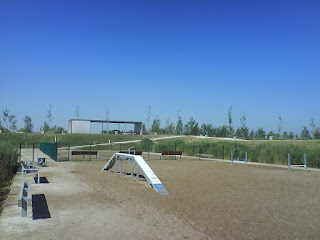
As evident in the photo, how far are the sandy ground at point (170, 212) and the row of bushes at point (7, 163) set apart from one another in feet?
3.65

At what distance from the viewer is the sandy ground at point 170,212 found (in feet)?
19.7

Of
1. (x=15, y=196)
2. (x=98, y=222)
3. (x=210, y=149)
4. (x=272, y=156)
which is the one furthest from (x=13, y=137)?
(x=98, y=222)

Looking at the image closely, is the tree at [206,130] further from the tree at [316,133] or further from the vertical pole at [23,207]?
the vertical pole at [23,207]

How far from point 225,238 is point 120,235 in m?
2.00

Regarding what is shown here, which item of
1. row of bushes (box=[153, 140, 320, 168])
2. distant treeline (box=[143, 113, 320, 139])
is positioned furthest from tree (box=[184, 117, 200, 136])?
row of bushes (box=[153, 140, 320, 168])

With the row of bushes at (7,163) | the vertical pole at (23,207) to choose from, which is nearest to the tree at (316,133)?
the row of bushes at (7,163)

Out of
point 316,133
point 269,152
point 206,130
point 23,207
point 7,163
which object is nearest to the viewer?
point 23,207

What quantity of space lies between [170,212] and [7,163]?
33.6ft

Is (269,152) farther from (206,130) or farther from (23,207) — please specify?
(206,130)

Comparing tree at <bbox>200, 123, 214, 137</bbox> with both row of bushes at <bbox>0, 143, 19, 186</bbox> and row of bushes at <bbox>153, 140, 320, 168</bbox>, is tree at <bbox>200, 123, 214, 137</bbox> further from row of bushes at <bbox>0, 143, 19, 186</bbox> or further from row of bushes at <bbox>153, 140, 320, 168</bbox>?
row of bushes at <bbox>0, 143, 19, 186</bbox>

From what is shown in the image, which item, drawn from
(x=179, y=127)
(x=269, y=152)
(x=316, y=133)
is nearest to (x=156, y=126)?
(x=179, y=127)

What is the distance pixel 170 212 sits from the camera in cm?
770

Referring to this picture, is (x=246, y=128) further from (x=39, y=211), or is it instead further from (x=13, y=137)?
(x=39, y=211)

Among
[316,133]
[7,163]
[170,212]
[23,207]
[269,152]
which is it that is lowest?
[170,212]
